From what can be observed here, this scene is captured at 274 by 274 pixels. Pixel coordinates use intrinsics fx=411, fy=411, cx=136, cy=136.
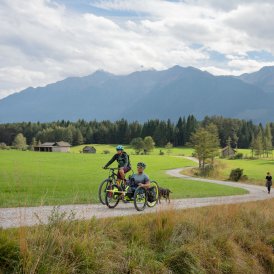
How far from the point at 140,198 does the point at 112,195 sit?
107 centimetres

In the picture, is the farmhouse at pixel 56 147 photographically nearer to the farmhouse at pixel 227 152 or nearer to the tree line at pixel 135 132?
the tree line at pixel 135 132

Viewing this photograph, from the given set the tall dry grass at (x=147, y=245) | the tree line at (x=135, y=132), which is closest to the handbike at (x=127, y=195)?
the tall dry grass at (x=147, y=245)

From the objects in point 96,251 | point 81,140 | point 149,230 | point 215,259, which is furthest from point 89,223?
point 81,140

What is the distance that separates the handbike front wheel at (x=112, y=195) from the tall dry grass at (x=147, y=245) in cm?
335

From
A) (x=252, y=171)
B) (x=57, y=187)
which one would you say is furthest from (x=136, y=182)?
(x=252, y=171)

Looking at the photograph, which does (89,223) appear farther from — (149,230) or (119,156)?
(119,156)

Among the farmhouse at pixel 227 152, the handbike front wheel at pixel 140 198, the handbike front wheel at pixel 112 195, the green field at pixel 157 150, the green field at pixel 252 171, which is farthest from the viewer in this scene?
the green field at pixel 157 150

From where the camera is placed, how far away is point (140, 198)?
50.9 ft

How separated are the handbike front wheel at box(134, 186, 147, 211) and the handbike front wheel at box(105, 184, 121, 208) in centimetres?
68

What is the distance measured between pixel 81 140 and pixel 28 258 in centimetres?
16688

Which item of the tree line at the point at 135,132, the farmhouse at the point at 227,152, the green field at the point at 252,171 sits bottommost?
the green field at the point at 252,171

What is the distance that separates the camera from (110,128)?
176 metres

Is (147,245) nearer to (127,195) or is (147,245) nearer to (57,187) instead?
(127,195)

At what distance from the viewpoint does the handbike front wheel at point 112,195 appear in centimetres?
1539
